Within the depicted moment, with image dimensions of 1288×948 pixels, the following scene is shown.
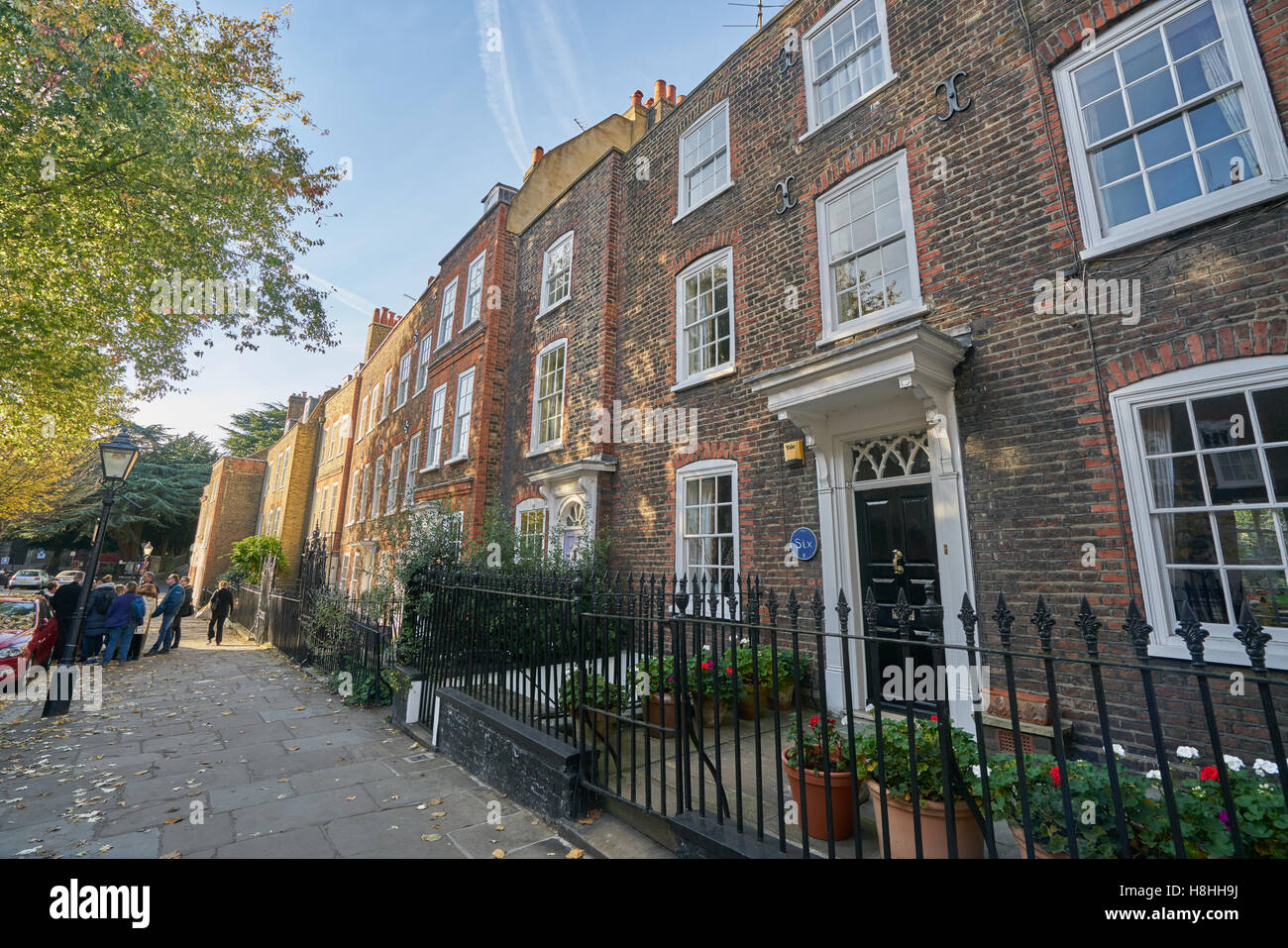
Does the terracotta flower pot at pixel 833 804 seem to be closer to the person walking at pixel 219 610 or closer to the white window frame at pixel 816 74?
the white window frame at pixel 816 74

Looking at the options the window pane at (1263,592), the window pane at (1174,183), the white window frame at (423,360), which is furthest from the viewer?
the white window frame at (423,360)

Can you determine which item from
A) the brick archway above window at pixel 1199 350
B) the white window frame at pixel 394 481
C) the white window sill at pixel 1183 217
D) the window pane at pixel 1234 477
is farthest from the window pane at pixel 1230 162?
the white window frame at pixel 394 481

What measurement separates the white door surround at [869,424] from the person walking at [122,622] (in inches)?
585

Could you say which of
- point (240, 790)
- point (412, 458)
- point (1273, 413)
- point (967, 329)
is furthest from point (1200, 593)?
point (412, 458)

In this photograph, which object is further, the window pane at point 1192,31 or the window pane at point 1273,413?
the window pane at point 1192,31

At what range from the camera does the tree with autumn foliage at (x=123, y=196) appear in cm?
853

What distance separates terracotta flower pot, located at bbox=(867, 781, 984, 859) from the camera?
2.80 meters

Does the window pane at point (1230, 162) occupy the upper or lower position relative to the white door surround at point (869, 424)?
upper

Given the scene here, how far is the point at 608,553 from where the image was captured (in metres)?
9.37

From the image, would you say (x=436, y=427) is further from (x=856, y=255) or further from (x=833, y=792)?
(x=833, y=792)

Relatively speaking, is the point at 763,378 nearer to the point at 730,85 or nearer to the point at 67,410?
the point at 730,85

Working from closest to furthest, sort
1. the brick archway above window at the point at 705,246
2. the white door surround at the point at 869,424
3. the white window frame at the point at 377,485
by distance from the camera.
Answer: the white door surround at the point at 869,424
the brick archway above window at the point at 705,246
the white window frame at the point at 377,485

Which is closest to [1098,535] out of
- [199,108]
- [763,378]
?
[763,378]

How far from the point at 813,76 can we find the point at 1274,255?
19.4ft
